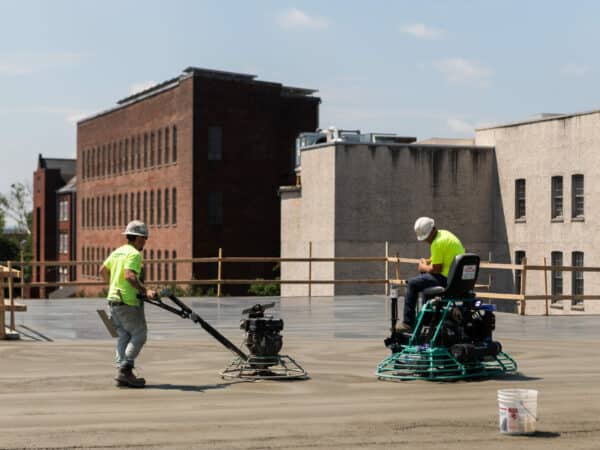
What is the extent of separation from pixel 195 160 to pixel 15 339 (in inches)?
1960

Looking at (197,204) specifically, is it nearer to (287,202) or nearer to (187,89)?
(187,89)

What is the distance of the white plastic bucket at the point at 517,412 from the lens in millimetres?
10344

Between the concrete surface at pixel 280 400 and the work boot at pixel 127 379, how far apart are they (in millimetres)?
170

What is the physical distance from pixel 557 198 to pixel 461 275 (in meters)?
39.1

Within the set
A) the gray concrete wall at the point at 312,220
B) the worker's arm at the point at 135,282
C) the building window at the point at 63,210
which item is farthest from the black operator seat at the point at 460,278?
the building window at the point at 63,210

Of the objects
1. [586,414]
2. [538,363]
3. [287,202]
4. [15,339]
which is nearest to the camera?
[586,414]

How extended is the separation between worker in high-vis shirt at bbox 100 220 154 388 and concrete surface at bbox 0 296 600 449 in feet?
0.99

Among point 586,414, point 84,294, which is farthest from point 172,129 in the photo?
point 586,414

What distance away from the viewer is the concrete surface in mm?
10148

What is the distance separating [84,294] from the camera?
8088 cm

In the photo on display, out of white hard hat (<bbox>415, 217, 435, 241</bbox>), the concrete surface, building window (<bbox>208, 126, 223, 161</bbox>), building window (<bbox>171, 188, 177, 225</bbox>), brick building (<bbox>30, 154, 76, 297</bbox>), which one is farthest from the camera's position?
brick building (<bbox>30, 154, 76, 297</bbox>)

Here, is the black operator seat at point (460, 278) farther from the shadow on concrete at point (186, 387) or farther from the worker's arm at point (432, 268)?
the shadow on concrete at point (186, 387)

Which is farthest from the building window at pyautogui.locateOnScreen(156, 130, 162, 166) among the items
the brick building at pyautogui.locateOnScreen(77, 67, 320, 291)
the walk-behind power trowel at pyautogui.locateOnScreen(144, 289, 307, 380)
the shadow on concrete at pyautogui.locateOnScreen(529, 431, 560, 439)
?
the shadow on concrete at pyautogui.locateOnScreen(529, 431, 560, 439)

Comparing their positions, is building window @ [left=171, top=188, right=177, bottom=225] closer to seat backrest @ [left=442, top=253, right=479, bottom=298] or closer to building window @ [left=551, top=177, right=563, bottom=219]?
building window @ [left=551, top=177, right=563, bottom=219]
